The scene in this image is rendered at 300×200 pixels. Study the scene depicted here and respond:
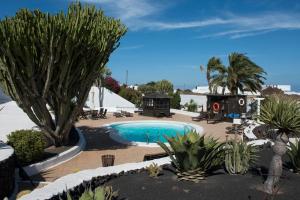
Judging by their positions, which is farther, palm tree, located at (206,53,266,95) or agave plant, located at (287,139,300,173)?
palm tree, located at (206,53,266,95)

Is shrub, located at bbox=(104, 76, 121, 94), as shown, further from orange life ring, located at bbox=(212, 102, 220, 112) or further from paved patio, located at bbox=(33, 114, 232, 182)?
paved patio, located at bbox=(33, 114, 232, 182)

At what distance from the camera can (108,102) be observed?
126ft

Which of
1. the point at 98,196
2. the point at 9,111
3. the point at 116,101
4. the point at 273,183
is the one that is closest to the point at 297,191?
the point at 273,183

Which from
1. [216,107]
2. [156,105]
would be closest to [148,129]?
[156,105]

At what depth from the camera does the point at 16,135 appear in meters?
12.6

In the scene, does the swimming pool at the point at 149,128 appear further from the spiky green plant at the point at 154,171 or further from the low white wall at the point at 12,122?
the spiky green plant at the point at 154,171

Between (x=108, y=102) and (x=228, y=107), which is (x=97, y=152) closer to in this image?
(x=228, y=107)

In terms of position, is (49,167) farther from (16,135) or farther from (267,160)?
(267,160)

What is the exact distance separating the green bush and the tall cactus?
246cm

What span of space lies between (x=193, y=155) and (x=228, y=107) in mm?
22138

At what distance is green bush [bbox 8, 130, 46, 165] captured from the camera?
1209cm

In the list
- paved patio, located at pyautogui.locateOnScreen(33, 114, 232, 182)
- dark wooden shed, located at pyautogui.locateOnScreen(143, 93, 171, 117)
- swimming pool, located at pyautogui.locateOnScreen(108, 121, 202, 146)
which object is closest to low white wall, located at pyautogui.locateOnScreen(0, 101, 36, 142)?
paved patio, located at pyautogui.locateOnScreen(33, 114, 232, 182)

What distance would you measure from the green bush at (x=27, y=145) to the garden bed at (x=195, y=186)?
19.0 feet

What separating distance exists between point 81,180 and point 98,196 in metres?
2.17
